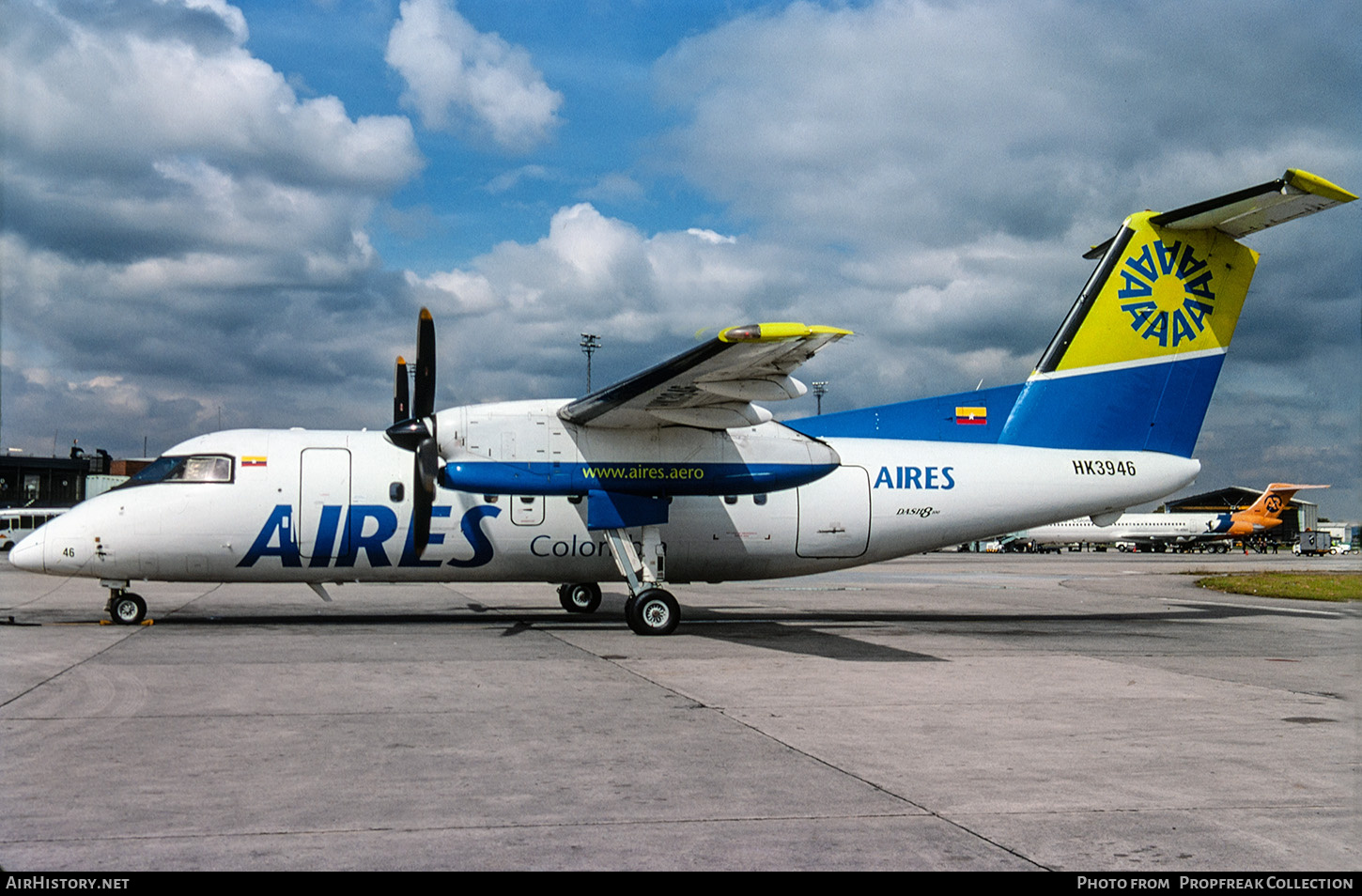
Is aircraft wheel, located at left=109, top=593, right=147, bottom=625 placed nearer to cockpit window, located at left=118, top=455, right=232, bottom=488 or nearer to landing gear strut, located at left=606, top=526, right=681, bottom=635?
cockpit window, located at left=118, top=455, right=232, bottom=488

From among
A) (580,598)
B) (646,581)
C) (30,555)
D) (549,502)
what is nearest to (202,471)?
(30,555)

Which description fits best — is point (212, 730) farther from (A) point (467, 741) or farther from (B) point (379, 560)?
(B) point (379, 560)

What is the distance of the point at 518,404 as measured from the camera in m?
16.5

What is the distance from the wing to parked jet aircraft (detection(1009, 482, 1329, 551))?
240ft

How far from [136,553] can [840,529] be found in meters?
11.8

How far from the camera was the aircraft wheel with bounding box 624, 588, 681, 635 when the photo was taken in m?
16.0

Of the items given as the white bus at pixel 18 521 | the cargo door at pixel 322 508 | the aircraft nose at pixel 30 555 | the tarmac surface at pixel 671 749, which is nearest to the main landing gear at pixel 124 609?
the tarmac surface at pixel 671 749

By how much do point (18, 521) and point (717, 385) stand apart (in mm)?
64455

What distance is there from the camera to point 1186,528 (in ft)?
276

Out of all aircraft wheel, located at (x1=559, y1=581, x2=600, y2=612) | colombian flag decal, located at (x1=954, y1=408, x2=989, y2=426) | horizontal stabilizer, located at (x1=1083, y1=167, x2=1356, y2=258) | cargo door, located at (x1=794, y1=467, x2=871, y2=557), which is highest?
horizontal stabilizer, located at (x1=1083, y1=167, x2=1356, y2=258)

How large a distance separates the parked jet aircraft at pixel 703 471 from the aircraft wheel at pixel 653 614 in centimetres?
3

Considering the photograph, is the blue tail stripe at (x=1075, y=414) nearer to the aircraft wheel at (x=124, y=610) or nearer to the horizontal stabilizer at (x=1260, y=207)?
the horizontal stabilizer at (x=1260, y=207)

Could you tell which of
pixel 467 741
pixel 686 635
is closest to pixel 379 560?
pixel 686 635

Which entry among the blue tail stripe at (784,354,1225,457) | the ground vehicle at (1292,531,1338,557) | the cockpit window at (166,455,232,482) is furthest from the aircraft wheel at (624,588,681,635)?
the ground vehicle at (1292,531,1338,557)
